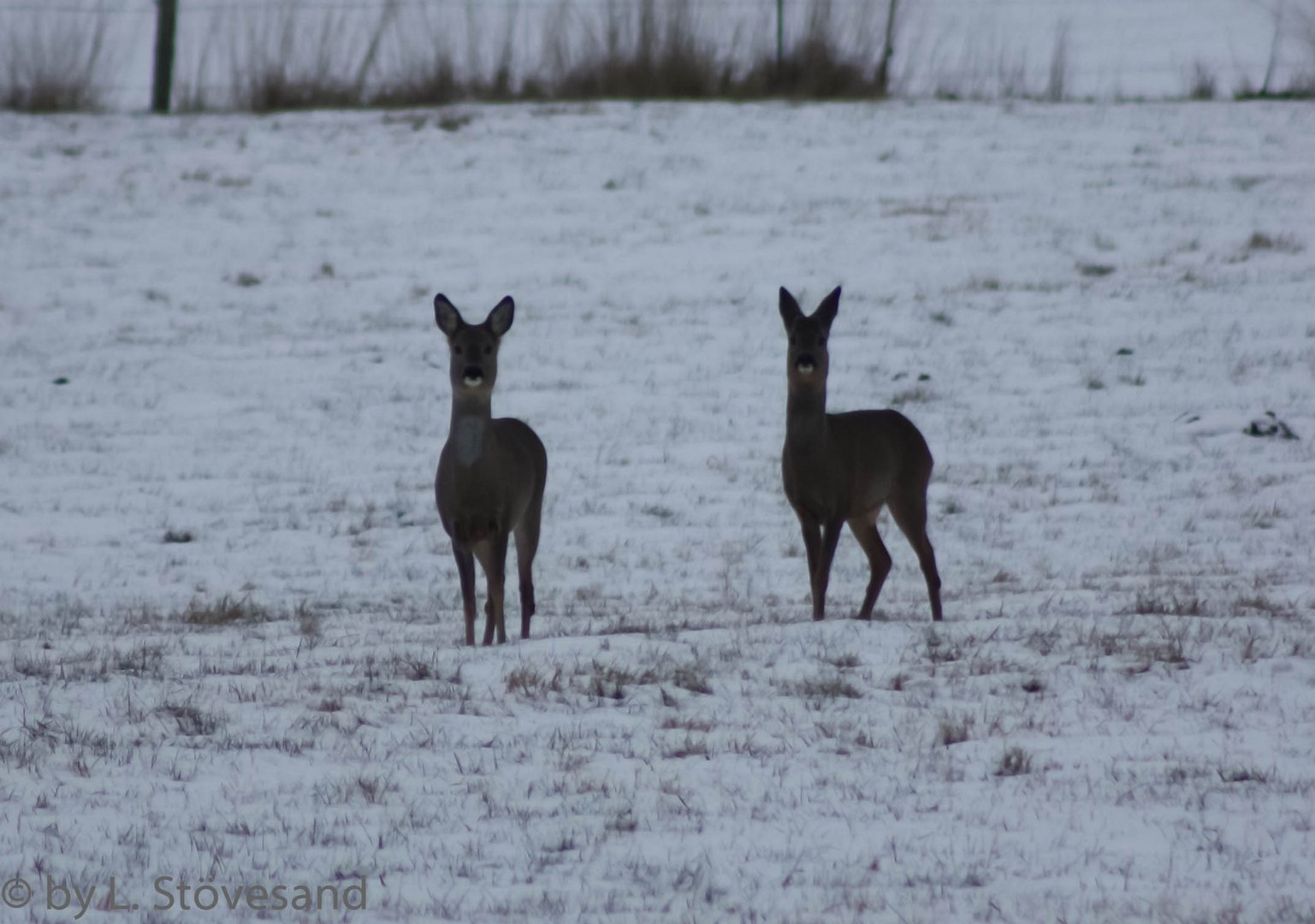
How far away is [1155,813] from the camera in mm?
4957

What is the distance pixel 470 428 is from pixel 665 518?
12.9ft

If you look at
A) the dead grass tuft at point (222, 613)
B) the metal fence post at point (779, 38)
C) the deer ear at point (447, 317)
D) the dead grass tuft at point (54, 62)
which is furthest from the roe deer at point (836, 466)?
the dead grass tuft at point (54, 62)

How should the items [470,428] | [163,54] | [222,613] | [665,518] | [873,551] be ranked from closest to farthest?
1. [470,428]
2. [873,551]
3. [222,613]
4. [665,518]
5. [163,54]

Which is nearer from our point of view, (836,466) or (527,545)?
(836,466)

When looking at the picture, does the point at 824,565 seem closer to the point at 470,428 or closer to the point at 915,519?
the point at 915,519

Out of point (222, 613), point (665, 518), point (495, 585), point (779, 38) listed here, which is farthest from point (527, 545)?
point (779, 38)

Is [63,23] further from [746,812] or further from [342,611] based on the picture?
[746,812]

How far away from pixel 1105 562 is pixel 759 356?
20.2 ft

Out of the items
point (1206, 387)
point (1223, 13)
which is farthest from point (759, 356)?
point (1223, 13)

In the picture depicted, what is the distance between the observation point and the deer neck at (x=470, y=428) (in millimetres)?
7945

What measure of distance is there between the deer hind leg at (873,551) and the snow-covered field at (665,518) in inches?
13.9

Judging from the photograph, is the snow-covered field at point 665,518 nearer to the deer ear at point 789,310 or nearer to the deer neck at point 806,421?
the deer neck at point 806,421

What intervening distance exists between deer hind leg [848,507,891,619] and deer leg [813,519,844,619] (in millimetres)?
373

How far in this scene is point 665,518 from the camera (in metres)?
11.8
